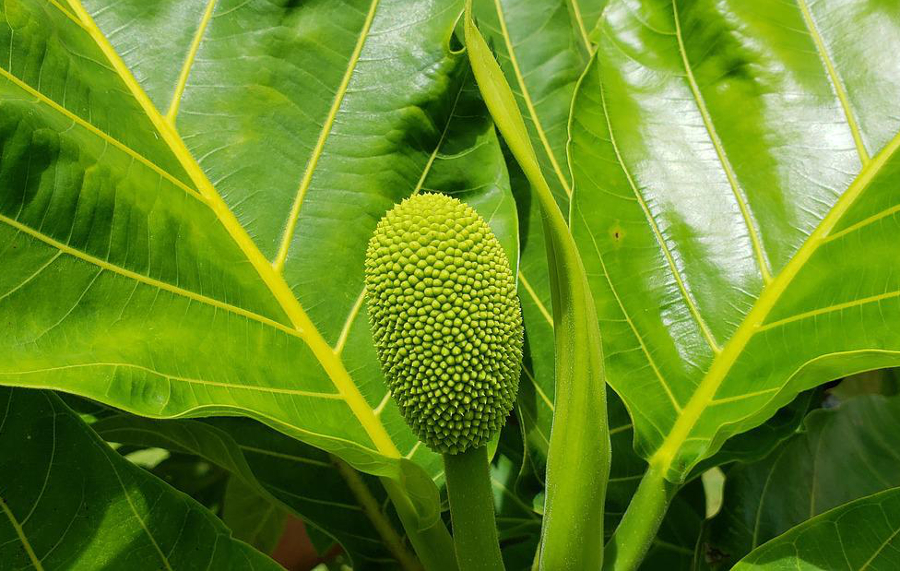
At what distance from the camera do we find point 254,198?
81 centimetres

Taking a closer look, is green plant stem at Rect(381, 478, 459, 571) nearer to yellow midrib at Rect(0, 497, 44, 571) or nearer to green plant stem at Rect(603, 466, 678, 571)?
green plant stem at Rect(603, 466, 678, 571)

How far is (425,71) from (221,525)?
47 centimetres

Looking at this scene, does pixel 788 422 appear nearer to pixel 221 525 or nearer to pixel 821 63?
pixel 821 63

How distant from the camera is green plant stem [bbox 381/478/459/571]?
777 millimetres

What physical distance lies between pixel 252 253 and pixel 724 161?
0.48m

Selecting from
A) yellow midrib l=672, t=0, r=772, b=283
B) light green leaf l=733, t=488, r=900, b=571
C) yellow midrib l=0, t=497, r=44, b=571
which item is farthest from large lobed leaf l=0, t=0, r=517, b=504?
light green leaf l=733, t=488, r=900, b=571

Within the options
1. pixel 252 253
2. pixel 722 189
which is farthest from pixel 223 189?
pixel 722 189

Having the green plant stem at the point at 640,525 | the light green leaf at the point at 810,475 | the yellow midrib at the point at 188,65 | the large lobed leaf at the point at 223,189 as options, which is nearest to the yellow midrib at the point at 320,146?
the large lobed leaf at the point at 223,189

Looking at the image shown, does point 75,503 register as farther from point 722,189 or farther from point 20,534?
point 722,189

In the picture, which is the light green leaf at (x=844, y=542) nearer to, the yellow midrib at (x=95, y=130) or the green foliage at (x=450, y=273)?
the green foliage at (x=450, y=273)

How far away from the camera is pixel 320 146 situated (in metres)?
0.84

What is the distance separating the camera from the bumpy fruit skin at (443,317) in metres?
0.63

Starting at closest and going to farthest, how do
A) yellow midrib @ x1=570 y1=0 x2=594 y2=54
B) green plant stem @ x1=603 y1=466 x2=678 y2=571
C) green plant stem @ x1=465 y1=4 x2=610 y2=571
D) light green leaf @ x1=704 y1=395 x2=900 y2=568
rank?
1. green plant stem @ x1=465 y1=4 x2=610 y2=571
2. green plant stem @ x1=603 y1=466 x2=678 y2=571
3. light green leaf @ x1=704 y1=395 x2=900 y2=568
4. yellow midrib @ x1=570 y1=0 x2=594 y2=54

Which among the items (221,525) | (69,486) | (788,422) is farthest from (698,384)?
(69,486)
